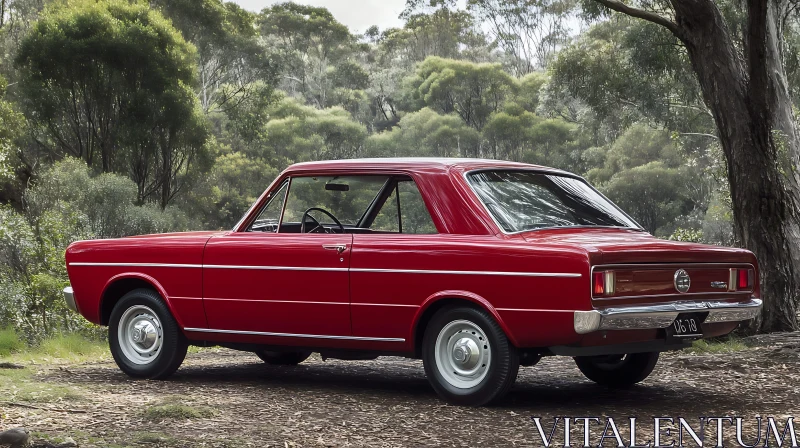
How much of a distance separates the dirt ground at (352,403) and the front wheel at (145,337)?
141 mm

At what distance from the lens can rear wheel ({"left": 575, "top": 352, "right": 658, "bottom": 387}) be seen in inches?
289

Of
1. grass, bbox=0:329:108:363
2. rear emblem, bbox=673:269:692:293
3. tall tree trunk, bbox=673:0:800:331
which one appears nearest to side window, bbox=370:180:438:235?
rear emblem, bbox=673:269:692:293

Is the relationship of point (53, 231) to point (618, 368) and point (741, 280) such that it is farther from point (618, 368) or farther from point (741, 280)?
point (741, 280)

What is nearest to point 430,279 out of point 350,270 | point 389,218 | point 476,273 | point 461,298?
point 461,298

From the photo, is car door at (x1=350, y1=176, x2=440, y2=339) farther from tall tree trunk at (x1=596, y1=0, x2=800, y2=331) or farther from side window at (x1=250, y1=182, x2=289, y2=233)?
tall tree trunk at (x1=596, y1=0, x2=800, y2=331)

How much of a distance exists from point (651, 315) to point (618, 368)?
1.64 m

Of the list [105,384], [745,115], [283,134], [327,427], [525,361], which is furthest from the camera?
[283,134]

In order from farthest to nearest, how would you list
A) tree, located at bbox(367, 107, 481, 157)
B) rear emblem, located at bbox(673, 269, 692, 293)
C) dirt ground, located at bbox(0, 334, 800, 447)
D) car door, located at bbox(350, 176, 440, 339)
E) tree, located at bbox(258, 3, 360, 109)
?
tree, located at bbox(258, 3, 360, 109) < tree, located at bbox(367, 107, 481, 157) < car door, located at bbox(350, 176, 440, 339) < rear emblem, located at bbox(673, 269, 692, 293) < dirt ground, located at bbox(0, 334, 800, 447)

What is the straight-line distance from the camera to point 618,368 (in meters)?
7.48

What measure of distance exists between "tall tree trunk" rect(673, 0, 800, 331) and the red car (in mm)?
3756

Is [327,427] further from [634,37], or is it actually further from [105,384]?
[634,37]

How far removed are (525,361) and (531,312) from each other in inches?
20.2

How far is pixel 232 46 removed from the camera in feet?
152

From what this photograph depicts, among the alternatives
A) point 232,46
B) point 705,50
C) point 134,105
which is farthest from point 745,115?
point 232,46
